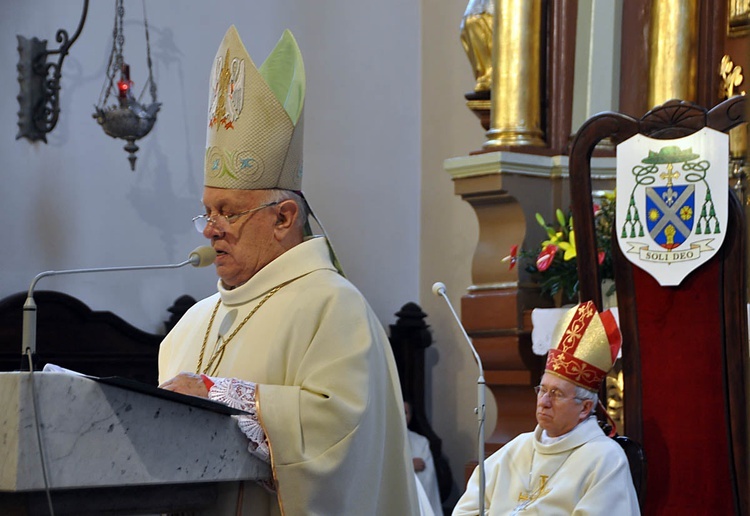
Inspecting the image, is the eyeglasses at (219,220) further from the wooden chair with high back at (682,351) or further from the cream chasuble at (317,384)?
the wooden chair with high back at (682,351)

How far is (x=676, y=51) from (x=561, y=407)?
2282 mm

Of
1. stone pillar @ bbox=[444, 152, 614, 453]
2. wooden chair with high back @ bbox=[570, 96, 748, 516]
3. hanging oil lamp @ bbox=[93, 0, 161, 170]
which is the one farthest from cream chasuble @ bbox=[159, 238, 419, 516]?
hanging oil lamp @ bbox=[93, 0, 161, 170]

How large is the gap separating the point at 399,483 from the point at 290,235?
0.66 metres

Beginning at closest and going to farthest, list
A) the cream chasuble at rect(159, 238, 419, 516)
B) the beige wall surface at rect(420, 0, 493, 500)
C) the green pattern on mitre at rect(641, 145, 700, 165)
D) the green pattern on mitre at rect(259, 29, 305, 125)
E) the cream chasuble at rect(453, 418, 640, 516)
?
the cream chasuble at rect(159, 238, 419, 516), the green pattern on mitre at rect(259, 29, 305, 125), the cream chasuble at rect(453, 418, 640, 516), the green pattern on mitre at rect(641, 145, 700, 165), the beige wall surface at rect(420, 0, 493, 500)

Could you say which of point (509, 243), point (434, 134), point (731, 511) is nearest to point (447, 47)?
point (434, 134)

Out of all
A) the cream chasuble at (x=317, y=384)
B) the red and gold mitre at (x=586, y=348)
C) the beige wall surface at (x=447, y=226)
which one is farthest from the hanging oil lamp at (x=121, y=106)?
the cream chasuble at (x=317, y=384)

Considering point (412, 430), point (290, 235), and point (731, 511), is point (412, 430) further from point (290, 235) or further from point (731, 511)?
point (290, 235)

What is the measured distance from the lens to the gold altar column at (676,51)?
636cm

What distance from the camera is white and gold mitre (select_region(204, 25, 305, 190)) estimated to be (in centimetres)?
327

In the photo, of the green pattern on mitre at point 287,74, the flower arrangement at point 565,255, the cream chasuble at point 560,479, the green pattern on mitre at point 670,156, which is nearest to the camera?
the green pattern on mitre at point 287,74

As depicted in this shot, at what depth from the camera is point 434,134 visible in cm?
859

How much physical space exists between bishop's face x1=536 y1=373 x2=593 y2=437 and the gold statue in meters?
2.58

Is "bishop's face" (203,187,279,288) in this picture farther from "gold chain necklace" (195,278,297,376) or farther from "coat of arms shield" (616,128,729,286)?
"coat of arms shield" (616,128,729,286)

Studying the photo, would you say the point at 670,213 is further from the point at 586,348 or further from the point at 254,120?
the point at 254,120
